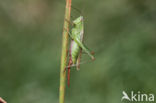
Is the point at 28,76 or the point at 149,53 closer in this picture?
the point at 149,53

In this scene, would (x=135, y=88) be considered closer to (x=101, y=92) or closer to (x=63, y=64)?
(x=101, y=92)

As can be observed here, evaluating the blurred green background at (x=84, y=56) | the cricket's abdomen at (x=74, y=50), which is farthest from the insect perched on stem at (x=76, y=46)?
the blurred green background at (x=84, y=56)

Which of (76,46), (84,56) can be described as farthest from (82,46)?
(84,56)

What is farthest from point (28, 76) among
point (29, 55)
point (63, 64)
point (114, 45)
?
point (63, 64)

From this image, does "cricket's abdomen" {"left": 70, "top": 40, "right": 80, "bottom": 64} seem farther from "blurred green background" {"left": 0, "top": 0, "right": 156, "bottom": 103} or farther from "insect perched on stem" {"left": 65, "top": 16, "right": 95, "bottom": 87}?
"blurred green background" {"left": 0, "top": 0, "right": 156, "bottom": 103}

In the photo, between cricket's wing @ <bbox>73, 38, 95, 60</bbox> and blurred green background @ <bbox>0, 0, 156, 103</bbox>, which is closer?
cricket's wing @ <bbox>73, 38, 95, 60</bbox>

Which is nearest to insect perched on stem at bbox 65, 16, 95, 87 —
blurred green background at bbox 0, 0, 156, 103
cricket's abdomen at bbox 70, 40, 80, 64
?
cricket's abdomen at bbox 70, 40, 80, 64

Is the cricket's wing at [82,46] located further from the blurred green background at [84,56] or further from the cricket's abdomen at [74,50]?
the blurred green background at [84,56]

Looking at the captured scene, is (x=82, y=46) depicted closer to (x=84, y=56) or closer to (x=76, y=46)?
(x=76, y=46)
